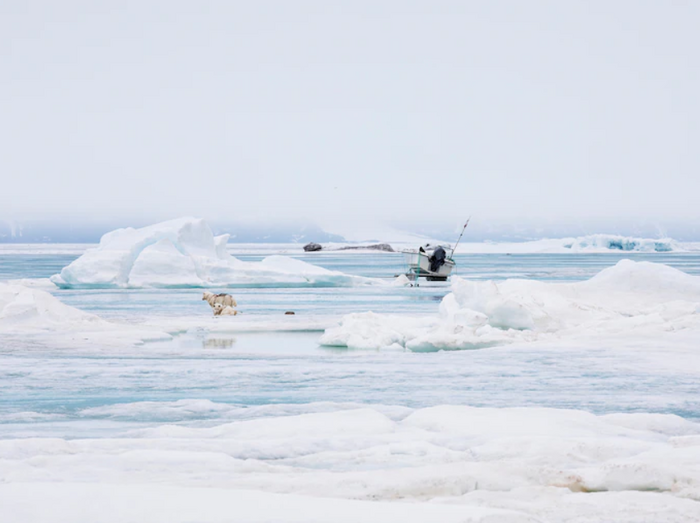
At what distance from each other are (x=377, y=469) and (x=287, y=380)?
4.16 meters

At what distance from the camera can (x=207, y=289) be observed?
30.2 metres

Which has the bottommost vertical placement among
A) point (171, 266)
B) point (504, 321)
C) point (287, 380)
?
point (287, 380)

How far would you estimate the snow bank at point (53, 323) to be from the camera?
43.0 feet

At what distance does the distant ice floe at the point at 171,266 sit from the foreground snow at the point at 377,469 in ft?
79.6

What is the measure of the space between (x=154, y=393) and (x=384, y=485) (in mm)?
4431

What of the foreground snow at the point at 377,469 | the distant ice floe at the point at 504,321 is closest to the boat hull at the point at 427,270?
the distant ice floe at the point at 504,321

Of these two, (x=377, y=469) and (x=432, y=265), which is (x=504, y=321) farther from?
(x=432, y=265)

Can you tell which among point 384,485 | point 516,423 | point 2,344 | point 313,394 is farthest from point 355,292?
point 384,485

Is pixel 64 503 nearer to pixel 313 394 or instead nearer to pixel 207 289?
pixel 313 394

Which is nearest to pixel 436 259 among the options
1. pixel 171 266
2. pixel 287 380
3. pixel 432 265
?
pixel 432 265

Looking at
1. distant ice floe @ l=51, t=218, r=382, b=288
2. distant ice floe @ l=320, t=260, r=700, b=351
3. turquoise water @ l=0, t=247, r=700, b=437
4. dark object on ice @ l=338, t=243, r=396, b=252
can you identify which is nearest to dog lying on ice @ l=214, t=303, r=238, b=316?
turquoise water @ l=0, t=247, r=700, b=437

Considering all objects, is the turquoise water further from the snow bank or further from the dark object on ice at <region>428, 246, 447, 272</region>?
the dark object on ice at <region>428, 246, 447, 272</region>

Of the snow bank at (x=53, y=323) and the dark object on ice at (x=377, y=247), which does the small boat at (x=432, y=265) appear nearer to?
the snow bank at (x=53, y=323)

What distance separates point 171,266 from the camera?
1190 inches
